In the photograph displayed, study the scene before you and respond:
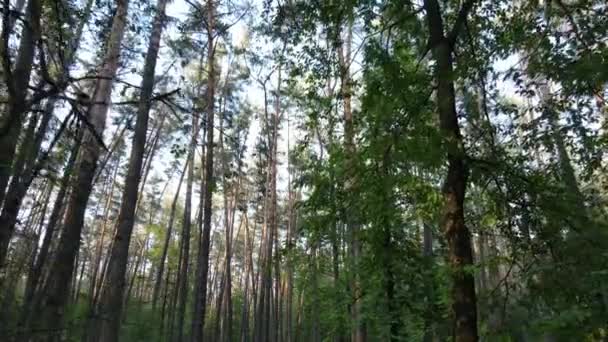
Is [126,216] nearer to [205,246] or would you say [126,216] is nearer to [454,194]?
[205,246]

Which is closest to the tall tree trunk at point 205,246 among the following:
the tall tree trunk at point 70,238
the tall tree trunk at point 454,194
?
the tall tree trunk at point 70,238

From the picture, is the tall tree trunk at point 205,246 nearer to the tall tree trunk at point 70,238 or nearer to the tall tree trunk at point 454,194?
the tall tree trunk at point 70,238

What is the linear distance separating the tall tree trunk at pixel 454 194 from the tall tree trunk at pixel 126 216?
10.0 ft

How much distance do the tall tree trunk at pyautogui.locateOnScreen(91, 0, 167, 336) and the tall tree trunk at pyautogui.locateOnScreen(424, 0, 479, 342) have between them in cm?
305

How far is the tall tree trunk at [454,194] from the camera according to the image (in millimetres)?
2910

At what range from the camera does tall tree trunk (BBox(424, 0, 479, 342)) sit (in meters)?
2.91

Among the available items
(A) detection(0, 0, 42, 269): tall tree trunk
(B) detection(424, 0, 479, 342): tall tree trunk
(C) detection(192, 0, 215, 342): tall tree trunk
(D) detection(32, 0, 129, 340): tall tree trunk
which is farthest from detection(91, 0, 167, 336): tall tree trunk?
(B) detection(424, 0, 479, 342): tall tree trunk

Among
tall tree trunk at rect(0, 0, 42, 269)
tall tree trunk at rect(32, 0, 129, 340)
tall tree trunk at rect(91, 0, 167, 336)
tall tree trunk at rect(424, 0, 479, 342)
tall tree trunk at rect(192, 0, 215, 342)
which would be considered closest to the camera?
tall tree trunk at rect(0, 0, 42, 269)

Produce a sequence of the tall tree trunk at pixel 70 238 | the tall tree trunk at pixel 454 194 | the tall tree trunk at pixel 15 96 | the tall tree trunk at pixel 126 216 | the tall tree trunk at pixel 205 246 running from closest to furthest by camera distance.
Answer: the tall tree trunk at pixel 15 96 → the tall tree trunk at pixel 454 194 → the tall tree trunk at pixel 70 238 → the tall tree trunk at pixel 126 216 → the tall tree trunk at pixel 205 246

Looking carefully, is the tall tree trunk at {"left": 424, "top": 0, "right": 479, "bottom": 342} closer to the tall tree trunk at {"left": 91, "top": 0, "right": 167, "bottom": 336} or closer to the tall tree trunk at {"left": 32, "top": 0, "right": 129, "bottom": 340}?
the tall tree trunk at {"left": 32, "top": 0, "right": 129, "bottom": 340}

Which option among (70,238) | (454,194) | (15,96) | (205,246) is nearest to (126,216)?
(70,238)

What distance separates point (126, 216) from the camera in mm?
5066

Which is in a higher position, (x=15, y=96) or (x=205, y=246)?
(x=205, y=246)

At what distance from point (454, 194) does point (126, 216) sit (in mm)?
3806
